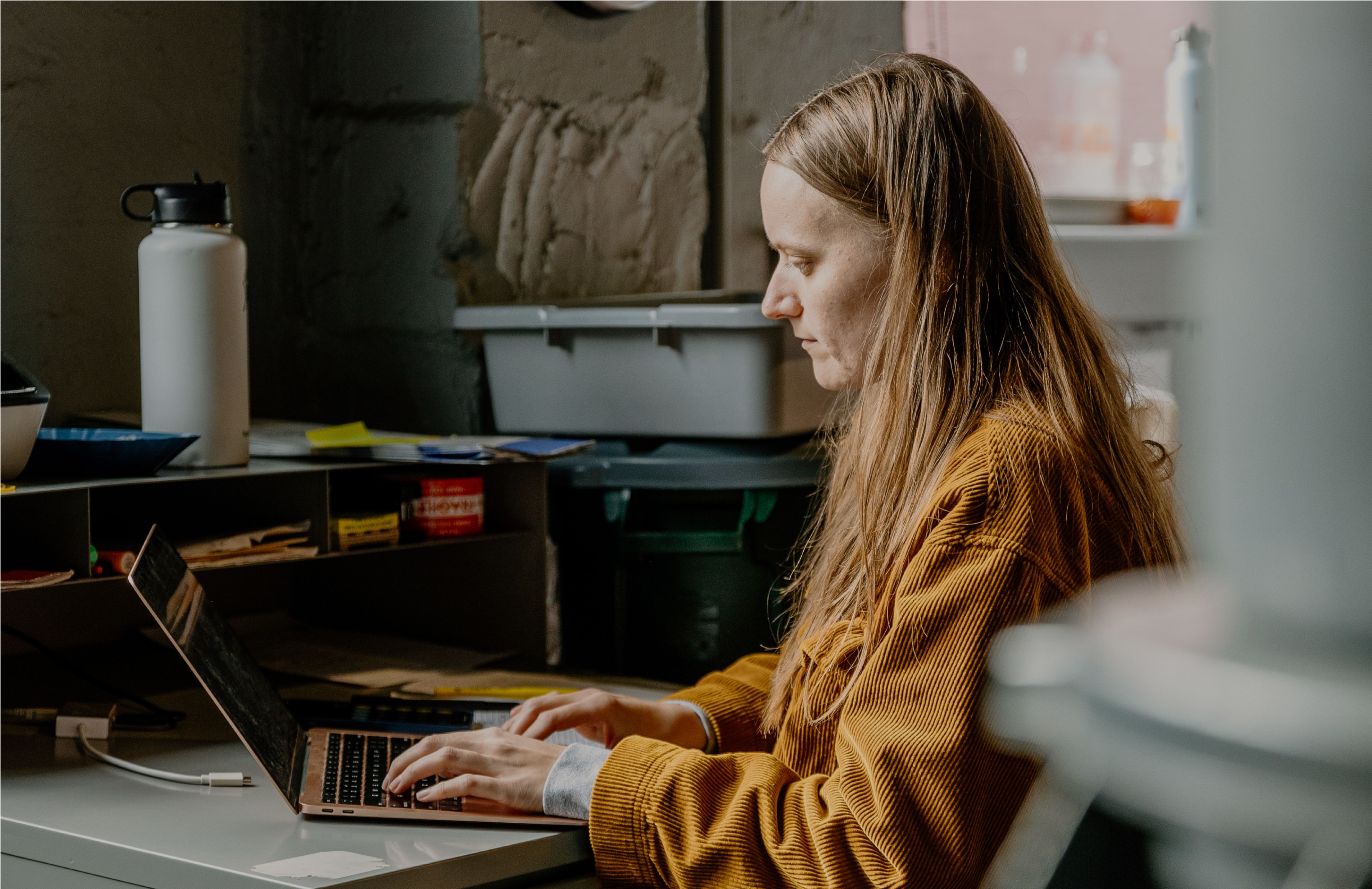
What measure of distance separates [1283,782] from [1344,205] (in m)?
0.07

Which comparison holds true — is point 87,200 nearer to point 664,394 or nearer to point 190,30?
point 190,30

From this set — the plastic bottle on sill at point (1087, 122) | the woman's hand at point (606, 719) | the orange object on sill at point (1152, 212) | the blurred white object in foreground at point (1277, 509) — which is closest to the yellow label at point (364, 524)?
the woman's hand at point (606, 719)

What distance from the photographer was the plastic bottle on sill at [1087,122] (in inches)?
124

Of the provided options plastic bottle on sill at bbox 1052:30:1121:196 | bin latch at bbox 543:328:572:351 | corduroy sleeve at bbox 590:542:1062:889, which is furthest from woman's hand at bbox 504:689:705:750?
plastic bottle on sill at bbox 1052:30:1121:196

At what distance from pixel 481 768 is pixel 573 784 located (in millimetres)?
84

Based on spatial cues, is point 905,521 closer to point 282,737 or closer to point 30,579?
point 282,737

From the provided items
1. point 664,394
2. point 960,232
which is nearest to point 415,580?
point 664,394

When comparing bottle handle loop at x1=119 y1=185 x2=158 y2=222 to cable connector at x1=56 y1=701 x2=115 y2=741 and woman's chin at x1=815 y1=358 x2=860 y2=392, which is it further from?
woman's chin at x1=815 y1=358 x2=860 y2=392

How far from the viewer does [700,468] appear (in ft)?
5.78

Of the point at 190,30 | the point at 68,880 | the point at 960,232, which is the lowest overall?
the point at 68,880

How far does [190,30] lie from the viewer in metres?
1.94

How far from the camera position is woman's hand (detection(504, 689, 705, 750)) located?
4.00 feet

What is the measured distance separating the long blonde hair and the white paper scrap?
1.19 feet

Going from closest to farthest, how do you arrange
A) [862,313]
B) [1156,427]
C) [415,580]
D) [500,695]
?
[1156,427]
[862,313]
[500,695]
[415,580]
